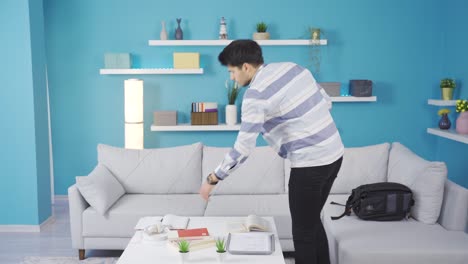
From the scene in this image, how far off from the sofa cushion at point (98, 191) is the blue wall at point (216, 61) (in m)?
1.55

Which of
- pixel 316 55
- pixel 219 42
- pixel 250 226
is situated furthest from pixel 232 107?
pixel 250 226

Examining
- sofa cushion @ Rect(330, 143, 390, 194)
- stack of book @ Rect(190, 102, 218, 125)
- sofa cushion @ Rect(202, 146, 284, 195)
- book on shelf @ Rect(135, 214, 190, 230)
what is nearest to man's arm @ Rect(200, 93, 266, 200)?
book on shelf @ Rect(135, 214, 190, 230)

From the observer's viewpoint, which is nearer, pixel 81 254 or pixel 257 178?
pixel 81 254

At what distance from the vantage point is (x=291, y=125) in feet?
7.84

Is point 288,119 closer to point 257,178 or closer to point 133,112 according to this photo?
point 257,178

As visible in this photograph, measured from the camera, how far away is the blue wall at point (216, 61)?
5.11m

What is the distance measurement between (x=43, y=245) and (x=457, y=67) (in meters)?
3.88

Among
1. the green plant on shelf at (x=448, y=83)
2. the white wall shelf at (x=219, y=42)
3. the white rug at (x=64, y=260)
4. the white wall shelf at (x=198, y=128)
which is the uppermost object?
the white wall shelf at (x=219, y=42)

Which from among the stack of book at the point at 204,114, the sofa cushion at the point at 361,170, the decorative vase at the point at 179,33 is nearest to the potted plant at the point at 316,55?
the stack of book at the point at 204,114

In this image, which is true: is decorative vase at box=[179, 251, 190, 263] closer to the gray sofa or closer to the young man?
the young man

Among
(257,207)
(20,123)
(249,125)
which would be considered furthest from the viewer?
(20,123)

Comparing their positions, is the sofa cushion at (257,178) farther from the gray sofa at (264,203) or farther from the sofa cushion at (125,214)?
the sofa cushion at (125,214)

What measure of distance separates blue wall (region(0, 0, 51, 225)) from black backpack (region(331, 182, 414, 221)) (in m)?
2.68

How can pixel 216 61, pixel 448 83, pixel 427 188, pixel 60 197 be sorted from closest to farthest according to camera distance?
1. pixel 427 188
2. pixel 448 83
3. pixel 216 61
4. pixel 60 197
